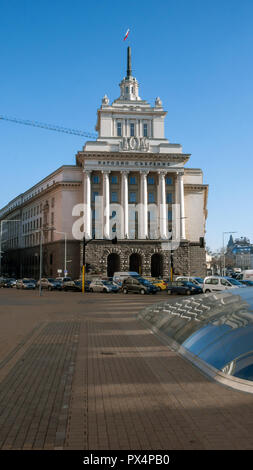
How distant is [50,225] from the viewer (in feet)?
265

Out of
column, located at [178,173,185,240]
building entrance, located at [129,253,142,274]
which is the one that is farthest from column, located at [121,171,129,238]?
column, located at [178,173,185,240]

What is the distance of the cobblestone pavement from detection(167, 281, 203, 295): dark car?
27.1 meters

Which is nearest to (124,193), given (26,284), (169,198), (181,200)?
(169,198)

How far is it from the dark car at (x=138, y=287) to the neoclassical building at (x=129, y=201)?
73.0ft

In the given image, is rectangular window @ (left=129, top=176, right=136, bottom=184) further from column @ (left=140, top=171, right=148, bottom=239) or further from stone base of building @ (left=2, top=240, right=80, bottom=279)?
stone base of building @ (left=2, top=240, right=80, bottom=279)

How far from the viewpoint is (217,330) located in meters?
10.2

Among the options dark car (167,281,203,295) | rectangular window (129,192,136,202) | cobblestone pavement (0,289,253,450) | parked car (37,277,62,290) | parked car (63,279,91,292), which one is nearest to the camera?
cobblestone pavement (0,289,253,450)

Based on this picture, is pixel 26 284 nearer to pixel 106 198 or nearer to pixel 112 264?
pixel 112 264

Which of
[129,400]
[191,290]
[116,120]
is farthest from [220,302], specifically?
[116,120]

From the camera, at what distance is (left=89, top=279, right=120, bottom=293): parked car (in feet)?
151

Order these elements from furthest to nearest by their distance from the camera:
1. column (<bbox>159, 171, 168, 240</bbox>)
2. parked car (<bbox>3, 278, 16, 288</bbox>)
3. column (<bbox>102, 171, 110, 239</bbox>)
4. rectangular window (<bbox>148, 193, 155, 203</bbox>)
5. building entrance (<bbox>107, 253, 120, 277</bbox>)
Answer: rectangular window (<bbox>148, 193, 155, 203</bbox>) < building entrance (<bbox>107, 253, 120, 277</bbox>) < column (<bbox>159, 171, 168, 240</bbox>) < column (<bbox>102, 171, 110, 239</bbox>) < parked car (<bbox>3, 278, 16, 288</bbox>)

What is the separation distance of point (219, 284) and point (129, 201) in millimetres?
39068

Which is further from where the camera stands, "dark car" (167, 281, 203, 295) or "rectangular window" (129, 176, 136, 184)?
"rectangular window" (129, 176, 136, 184)
